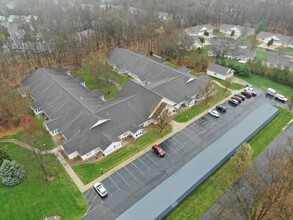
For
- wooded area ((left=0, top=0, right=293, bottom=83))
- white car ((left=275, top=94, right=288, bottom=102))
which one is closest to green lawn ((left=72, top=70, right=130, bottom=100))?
wooded area ((left=0, top=0, right=293, bottom=83))

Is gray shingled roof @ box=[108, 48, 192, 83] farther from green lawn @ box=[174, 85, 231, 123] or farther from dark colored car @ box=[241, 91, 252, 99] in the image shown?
dark colored car @ box=[241, 91, 252, 99]

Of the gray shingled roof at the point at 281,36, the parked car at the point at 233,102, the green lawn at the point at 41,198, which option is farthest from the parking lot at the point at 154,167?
the gray shingled roof at the point at 281,36

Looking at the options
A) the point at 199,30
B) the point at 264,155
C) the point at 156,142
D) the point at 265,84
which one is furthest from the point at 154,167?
the point at 199,30

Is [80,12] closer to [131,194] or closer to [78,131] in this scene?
[78,131]

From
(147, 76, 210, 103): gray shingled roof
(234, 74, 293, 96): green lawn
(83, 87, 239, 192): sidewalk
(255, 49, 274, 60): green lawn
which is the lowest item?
(255, 49, 274, 60): green lawn

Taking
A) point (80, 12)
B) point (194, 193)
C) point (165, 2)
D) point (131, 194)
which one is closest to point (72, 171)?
point (131, 194)

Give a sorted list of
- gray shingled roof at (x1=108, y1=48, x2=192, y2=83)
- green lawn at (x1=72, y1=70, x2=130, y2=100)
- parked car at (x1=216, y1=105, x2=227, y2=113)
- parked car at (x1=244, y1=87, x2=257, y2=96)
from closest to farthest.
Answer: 1. parked car at (x1=216, y1=105, x2=227, y2=113)
2. parked car at (x1=244, y1=87, x2=257, y2=96)
3. green lawn at (x1=72, y1=70, x2=130, y2=100)
4. gray shingled roof at (x1=108, y1=48, x2=192, y2=83)

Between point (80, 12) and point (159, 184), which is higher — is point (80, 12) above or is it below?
above
